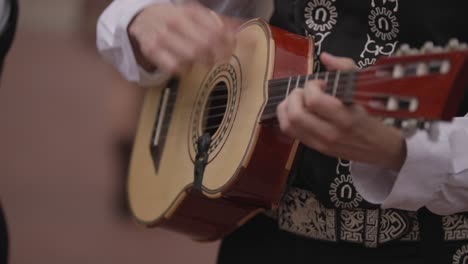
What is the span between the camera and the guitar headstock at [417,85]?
99 centimetres

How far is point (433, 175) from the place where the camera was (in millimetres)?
1193

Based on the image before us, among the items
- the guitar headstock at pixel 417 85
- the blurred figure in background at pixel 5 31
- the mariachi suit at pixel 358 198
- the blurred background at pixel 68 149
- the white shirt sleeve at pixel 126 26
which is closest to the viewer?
the guitar headstock at pixel 417 85

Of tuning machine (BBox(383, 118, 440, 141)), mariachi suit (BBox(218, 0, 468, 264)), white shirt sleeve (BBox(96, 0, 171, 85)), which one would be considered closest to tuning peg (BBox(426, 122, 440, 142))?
tuning machine (BBox(383, 118, 440, 141))

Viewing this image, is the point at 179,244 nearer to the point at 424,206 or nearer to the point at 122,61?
the point at 122,61

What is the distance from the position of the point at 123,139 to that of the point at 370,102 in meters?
4.08

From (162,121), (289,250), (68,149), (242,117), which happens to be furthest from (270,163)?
(68,149)

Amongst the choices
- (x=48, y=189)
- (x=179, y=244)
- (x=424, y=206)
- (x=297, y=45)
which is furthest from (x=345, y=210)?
(x=48, y=189)

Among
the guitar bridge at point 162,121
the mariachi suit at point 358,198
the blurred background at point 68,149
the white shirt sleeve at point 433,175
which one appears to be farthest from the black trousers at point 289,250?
the blurred background at point 68,149

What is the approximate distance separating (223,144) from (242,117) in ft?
0.21

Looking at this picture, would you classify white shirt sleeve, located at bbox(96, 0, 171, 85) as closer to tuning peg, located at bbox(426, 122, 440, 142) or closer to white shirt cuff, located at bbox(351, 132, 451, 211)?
white shirt cuff, located at bbox(351, 132, 451, 211)

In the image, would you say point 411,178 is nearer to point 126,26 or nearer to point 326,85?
point 326,85

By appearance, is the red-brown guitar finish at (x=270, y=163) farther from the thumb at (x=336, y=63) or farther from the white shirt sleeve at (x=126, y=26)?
the white shirt sleeve at (x=126, y=26)

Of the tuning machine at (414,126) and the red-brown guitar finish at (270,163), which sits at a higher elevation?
the tuning machine at (414,126)

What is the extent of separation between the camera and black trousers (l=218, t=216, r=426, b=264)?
1324 mm
